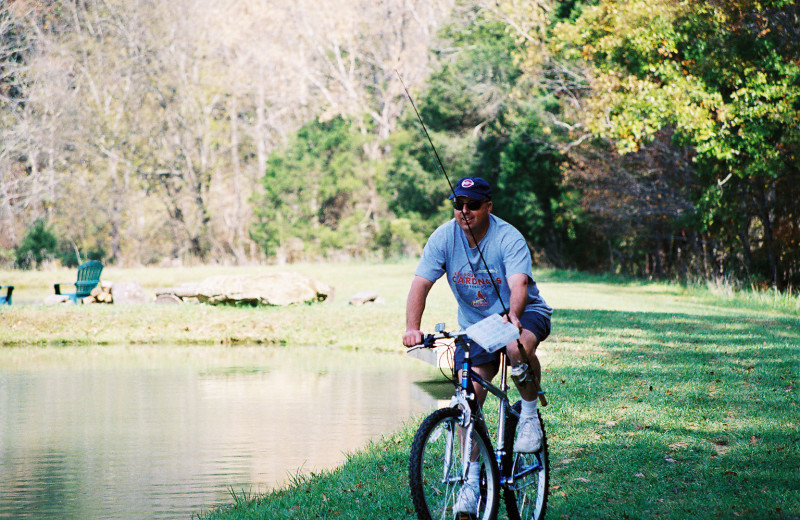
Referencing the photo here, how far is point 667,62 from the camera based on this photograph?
70.1 ft

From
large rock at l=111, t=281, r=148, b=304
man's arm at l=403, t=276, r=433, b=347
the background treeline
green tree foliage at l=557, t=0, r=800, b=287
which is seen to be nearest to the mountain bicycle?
man's arm at l=403, t=276, r=433, b=347

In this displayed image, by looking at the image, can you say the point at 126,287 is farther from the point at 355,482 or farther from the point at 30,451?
the point at 355,482

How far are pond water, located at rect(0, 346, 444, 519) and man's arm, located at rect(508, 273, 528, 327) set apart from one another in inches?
118

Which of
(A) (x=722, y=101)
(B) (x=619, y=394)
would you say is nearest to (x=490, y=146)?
(A) (x=722, y=101)

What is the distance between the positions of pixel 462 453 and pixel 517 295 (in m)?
0.83

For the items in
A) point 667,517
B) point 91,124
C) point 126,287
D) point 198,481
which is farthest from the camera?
point 91,124

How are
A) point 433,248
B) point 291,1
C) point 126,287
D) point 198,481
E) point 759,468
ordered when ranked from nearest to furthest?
point 433,248 < point 759,468 < point 198,481 < point 126,287 < point 291,1

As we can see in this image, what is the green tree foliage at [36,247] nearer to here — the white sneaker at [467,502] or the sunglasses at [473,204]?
the sunglasses at [473,204]

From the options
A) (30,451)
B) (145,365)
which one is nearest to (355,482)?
(30,451)

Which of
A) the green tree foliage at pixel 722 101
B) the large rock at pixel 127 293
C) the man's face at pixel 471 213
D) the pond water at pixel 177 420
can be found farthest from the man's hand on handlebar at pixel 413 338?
the large rock at pixel 127 293

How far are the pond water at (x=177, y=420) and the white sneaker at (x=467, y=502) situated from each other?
2448 mm

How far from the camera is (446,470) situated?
468cm

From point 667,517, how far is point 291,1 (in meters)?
48.0

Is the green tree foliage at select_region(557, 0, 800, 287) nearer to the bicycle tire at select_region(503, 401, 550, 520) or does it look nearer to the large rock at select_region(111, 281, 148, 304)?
the large rock at select_region(111, 281, 148, 304)
